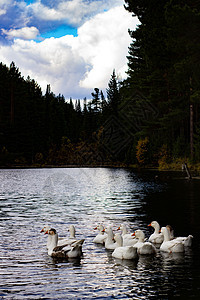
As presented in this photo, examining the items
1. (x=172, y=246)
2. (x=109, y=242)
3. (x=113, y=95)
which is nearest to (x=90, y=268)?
(x=109, y=242)

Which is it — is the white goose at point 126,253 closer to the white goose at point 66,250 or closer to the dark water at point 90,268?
the dark water at point 90,268

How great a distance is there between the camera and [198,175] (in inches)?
2064

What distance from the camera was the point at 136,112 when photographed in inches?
3000

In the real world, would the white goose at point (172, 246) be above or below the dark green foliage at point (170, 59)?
below

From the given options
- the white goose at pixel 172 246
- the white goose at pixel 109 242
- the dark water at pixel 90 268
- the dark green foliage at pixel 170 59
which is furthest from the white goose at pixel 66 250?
the dark green foliage at pixel 170 59

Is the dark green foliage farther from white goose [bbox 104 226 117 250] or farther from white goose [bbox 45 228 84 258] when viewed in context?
white goose [bbox 45 228 84 258]

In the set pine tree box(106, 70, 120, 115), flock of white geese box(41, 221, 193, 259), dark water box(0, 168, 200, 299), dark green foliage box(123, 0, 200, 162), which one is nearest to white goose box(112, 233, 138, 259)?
flock of white geese box(41, 221, 193, 259)

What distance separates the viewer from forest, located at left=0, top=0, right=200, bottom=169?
158 ft

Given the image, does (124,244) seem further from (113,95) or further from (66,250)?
(113,95)

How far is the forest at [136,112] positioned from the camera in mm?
48181

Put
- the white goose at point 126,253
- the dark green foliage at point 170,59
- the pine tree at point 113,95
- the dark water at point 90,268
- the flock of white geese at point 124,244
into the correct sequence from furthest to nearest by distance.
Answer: the pine tree at point 113,95
the dark green foliage at point 170,59
the flock of white geese at point 124,244
the white goose at point 126,253
the dark water at point 90,268

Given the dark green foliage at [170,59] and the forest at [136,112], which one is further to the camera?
the forest at [136,112]

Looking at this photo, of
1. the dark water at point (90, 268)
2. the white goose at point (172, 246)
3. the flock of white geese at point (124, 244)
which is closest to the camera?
the dark water at point (90, 268)

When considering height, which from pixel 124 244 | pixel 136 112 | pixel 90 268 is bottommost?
pixel 90 268
